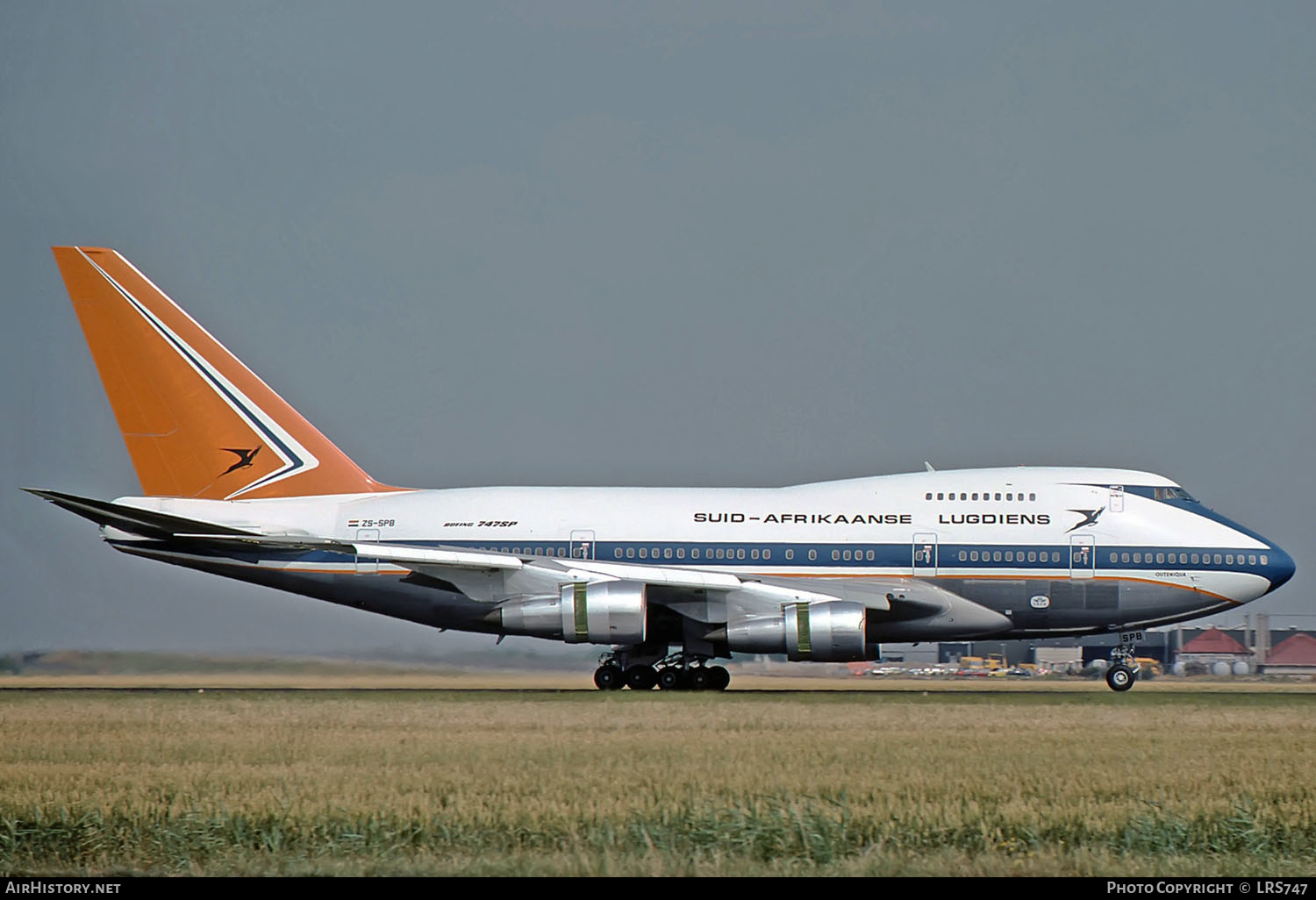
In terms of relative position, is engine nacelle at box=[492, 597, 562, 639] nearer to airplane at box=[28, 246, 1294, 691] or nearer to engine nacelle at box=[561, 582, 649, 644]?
airplane at box=[28, 246, 1294, 691]

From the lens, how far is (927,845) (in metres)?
12.7

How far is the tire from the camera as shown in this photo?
32125 millimetres

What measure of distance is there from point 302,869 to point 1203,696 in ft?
77.3

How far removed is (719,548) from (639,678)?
316 centimetres

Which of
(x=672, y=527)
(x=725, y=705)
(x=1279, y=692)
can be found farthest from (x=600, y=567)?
(x=1279, y=692)

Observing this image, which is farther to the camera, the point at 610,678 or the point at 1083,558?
the point at 1083,558

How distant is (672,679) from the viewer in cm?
3212

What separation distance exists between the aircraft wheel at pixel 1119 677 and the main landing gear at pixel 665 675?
8.44m

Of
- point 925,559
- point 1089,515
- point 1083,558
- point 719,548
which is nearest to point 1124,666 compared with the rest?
point 1083,558

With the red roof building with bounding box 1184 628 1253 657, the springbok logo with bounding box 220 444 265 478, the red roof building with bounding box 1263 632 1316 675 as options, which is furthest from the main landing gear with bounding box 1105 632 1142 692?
the springbok logo with bounding box 220 444 265 478

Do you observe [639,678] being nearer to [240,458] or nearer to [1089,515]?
[1089,515]

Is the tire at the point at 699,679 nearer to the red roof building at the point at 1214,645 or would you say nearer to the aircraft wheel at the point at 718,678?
the aircraft wheel at the point at 718,678

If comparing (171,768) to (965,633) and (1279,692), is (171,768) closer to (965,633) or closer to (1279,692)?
(965,633)

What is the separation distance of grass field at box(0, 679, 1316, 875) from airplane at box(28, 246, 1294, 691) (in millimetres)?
7842
